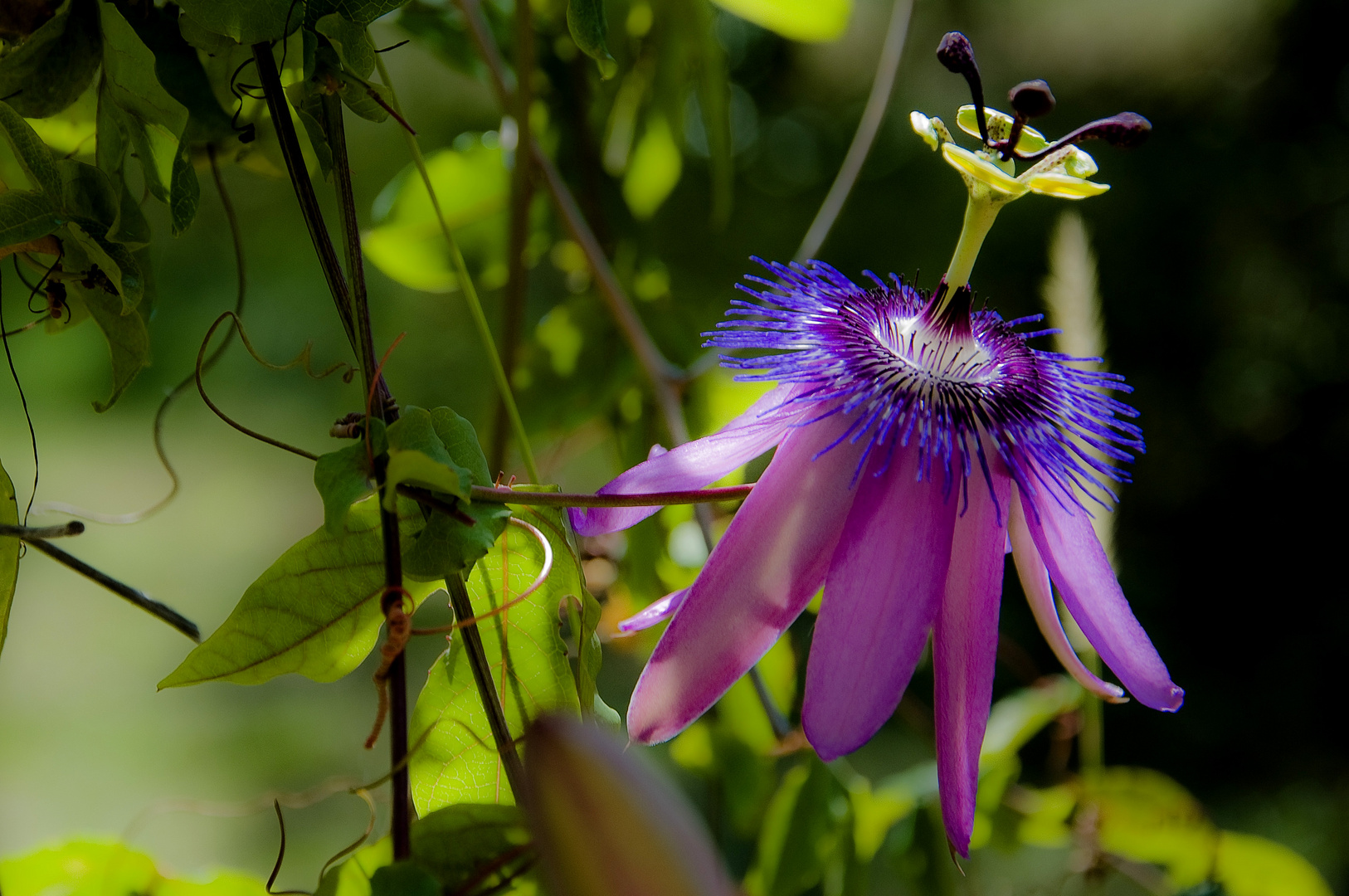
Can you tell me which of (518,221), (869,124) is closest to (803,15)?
(869,124)

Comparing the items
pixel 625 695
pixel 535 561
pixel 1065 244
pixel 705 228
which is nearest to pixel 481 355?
pixel 705 228

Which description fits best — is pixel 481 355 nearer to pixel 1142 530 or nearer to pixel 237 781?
pixel 237 781

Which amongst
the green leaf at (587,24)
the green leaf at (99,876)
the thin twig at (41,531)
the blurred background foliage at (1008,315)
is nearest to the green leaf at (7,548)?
the thin twig at (41,531)

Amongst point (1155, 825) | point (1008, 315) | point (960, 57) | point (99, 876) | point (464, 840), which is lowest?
point (1008, 315)

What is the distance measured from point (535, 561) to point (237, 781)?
239 cm

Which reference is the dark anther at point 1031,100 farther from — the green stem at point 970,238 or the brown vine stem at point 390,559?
the brown vine stem at point 390,559

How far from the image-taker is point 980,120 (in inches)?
16.7

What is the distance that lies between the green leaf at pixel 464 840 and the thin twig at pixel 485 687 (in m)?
0.01

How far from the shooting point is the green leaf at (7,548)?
1.07 ft

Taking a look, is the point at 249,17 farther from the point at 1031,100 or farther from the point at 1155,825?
the point at 1155,825

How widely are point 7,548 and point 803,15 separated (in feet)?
1.62

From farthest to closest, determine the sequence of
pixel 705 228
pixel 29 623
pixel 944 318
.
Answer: pixel 29 623
pixel 705 228
pixel 944 318

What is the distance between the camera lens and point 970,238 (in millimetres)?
405

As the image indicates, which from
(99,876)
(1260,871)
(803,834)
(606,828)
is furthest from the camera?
(1260,871)
